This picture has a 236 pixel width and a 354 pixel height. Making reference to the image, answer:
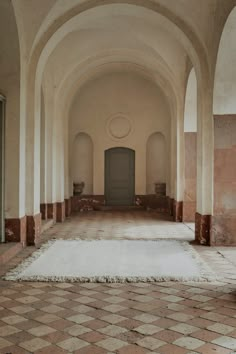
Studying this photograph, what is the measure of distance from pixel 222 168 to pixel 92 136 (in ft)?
33.1

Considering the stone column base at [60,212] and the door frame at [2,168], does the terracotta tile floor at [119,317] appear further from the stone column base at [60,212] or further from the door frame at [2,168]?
the stone column base at [60,212]

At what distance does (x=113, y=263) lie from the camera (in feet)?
23.2

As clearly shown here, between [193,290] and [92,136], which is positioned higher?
[92,136]

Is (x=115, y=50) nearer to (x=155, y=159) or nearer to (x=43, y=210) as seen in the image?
(x=43, y=210)

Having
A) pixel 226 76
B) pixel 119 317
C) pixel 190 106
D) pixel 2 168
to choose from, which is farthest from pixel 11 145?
pixel 190 106

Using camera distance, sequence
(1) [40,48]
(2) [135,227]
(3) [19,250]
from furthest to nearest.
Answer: (2) [135,227], (1) [40,48], (3) [19,250]

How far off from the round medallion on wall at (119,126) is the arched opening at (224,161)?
31.5ft

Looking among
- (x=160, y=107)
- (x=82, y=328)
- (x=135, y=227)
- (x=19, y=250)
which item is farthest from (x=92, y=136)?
(x=82, y=328)

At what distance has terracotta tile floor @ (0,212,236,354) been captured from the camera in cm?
373

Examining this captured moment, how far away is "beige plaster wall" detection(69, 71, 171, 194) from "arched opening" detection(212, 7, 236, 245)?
947 centimetres

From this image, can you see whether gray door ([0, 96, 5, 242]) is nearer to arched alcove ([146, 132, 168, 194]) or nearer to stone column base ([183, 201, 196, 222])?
stone column base ([183, 201, 196, 222])

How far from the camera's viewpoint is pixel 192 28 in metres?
9.02

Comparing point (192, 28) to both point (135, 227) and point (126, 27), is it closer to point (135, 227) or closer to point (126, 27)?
point (126, 27)

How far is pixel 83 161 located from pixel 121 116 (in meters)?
2.46
